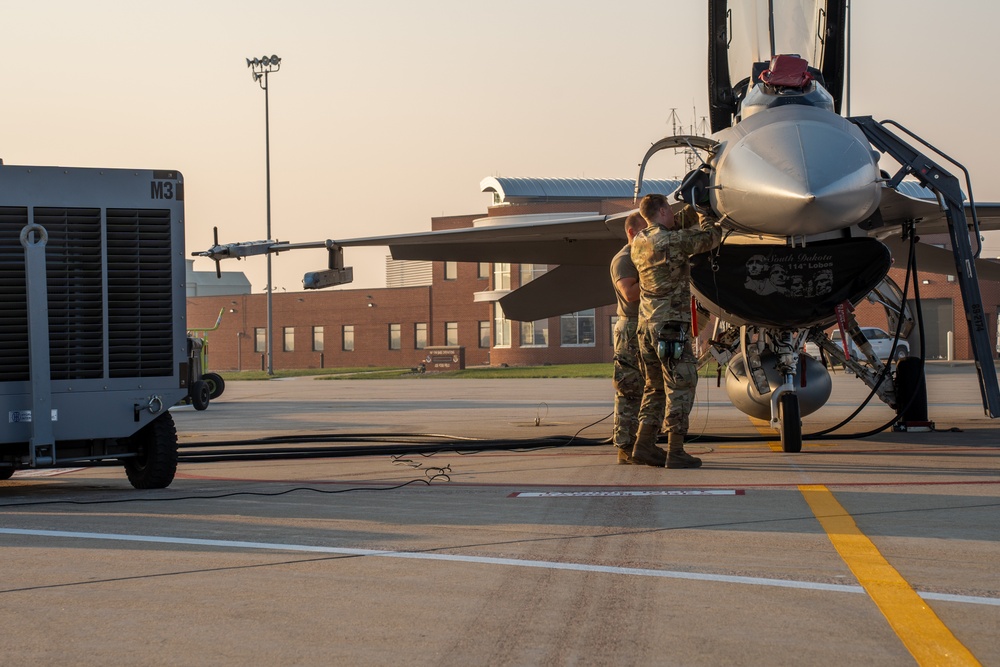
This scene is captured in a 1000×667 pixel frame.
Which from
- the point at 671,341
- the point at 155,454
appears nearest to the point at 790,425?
the point at 671,341

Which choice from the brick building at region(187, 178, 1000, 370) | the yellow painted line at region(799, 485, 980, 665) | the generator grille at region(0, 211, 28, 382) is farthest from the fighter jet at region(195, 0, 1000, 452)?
the brick building at region(187, 178, 1000, 370)

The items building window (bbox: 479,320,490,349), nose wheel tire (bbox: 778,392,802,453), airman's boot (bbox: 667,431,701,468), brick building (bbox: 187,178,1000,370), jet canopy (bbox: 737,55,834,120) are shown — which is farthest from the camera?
building window (bbox: 479,320,490,349)

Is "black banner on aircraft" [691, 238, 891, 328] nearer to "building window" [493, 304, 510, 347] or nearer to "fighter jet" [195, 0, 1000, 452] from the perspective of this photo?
"fighter jet" [195, 0, 1000, 452]

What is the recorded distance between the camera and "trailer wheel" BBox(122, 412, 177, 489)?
9133 mm

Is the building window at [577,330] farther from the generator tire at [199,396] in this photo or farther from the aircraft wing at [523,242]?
the aircraft wing at [523,242]

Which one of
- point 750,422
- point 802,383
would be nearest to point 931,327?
point 750,422

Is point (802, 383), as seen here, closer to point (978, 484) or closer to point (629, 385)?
point (629, 385)

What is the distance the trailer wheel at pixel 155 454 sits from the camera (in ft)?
30.0

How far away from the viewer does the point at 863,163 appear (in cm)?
905

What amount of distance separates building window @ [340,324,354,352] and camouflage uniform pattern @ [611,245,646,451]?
64.2 m

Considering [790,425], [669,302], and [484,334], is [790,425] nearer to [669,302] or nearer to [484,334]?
[669,302]

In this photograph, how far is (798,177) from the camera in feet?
28.6

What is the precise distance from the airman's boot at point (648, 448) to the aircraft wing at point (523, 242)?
3.34 meters

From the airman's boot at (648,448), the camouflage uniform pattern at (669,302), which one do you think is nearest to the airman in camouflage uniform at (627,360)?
the airman's boot at (648,448)
